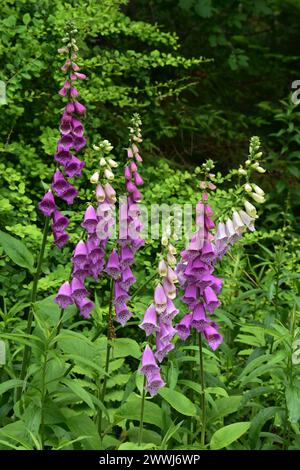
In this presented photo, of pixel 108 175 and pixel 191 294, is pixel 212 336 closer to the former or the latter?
pixel 191 294

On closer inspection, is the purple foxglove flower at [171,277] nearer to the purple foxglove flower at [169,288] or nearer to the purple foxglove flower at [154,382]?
the purple foxglove flower at [169,288]

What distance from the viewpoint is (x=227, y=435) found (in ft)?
11.2

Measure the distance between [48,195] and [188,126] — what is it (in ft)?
14.3

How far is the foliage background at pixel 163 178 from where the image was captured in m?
3.54

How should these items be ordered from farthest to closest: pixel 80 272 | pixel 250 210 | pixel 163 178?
pixel 163 178 < pixel 250 210 < pixel 80 272

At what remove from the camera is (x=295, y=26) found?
8.78 metres

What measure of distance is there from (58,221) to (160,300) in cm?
90

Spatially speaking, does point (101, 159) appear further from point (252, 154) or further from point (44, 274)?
point (44, 274)

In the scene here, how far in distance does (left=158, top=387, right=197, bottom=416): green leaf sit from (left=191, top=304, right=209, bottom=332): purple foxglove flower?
0.32 metres

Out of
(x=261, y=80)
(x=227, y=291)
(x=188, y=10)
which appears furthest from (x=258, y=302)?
(x=261, y=80)

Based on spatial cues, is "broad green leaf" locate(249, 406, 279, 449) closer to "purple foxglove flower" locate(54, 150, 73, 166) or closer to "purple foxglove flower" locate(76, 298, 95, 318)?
"purple foxglove flower" locate(76, 298, 95, 318)

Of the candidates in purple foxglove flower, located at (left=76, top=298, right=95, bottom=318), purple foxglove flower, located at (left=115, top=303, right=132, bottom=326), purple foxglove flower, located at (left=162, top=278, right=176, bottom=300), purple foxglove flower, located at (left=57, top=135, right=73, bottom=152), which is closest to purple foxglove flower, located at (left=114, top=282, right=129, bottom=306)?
purple foxglove flower, located at (left=115, top=303, right=132, bottom=326)

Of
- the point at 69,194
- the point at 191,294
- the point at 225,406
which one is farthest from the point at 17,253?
the point at 225,406

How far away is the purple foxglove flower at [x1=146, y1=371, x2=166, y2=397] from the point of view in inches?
123
